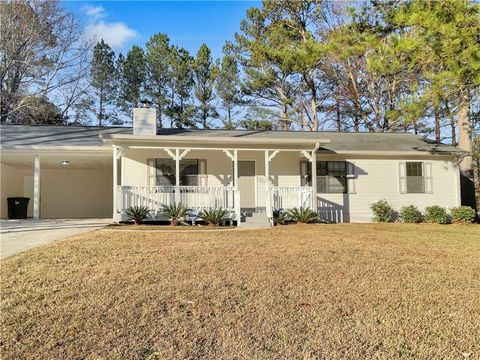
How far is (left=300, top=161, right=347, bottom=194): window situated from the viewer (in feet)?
45.2

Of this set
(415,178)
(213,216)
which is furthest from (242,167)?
(415,178)

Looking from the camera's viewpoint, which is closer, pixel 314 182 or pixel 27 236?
pixel 27 236

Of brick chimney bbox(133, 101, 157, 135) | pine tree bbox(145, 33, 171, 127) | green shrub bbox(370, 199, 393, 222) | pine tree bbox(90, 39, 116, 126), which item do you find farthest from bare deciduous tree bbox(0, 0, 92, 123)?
green shrub bbox(370, 199, 393, 222)

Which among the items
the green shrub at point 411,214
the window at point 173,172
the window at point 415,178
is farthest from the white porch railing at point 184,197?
the window at point 415,178

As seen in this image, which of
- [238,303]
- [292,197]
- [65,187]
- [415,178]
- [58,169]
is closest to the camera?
[238,303]

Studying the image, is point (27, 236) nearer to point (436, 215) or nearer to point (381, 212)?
point (381, 212)

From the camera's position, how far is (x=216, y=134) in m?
15.1

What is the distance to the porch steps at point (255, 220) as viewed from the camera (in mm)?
11492

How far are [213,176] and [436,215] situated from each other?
8.17 m

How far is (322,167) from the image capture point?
13.9 m

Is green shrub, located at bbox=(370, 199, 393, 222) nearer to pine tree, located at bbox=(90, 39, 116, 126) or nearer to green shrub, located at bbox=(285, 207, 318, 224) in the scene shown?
green shrub, located at bbox=(285, 207, 318, 224)

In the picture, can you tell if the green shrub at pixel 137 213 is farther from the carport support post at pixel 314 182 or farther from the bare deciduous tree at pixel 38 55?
the bare deciduous tree at pixel 38 55

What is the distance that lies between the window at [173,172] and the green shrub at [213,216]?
6.92 ft

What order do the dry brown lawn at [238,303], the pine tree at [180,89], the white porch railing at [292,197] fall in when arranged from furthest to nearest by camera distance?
the pine tree at [180,89]
the white porch railing at [292,197]
the dry brown lawn at [238,303]
